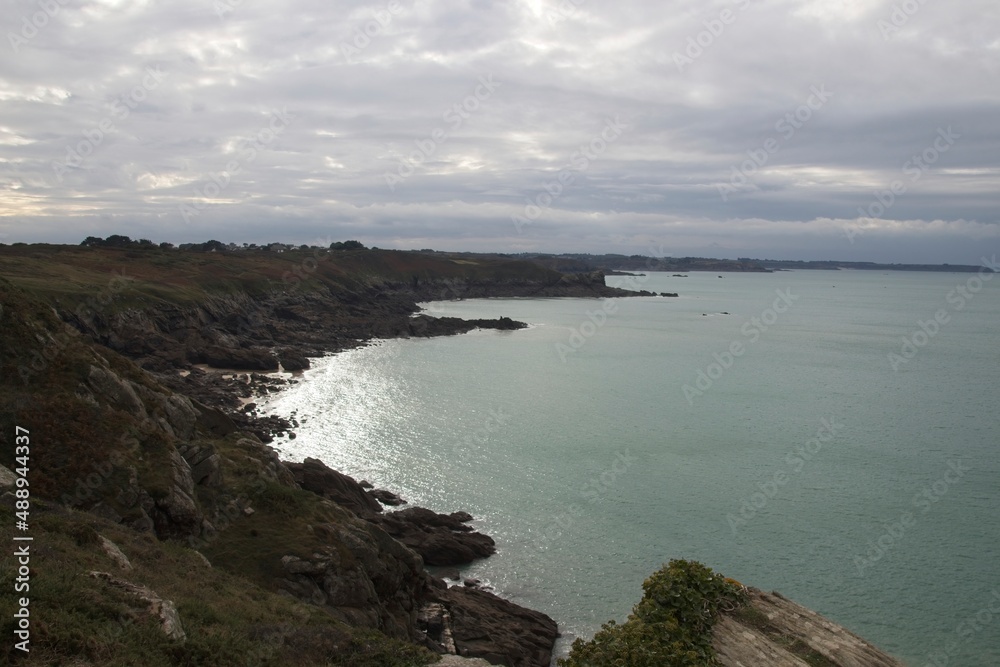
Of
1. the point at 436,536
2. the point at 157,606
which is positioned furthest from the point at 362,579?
the point at 436,536

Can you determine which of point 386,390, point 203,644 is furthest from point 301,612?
point 386,390

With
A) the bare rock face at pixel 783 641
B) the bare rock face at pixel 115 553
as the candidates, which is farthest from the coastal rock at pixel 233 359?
the bare rock face at pixel 783 641

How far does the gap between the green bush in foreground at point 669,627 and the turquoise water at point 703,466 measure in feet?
25.4

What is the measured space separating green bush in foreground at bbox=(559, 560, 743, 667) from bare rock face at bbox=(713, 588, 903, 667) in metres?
0.44

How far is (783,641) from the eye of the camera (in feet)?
55.8

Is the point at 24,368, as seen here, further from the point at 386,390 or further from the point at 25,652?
the point at 386,390

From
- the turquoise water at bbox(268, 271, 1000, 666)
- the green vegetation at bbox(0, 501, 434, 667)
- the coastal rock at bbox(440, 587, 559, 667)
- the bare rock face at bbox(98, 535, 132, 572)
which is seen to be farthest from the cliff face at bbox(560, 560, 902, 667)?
the bare rock face at bbox(98, 535, 132, 572)

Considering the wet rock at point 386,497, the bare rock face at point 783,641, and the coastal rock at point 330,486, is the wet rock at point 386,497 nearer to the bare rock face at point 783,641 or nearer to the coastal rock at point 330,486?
the coastal rock at point 330,486

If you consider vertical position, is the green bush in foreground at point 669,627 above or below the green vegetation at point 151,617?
below

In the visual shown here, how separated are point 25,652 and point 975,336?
130634 mm

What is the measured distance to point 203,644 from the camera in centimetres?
1280

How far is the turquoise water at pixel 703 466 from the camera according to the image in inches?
1078

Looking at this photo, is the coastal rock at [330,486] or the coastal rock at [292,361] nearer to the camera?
the coastal rock at [330,486]

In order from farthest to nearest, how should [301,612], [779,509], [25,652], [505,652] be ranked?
[779,509]
[505,652]
[301,612]
[25,652]
